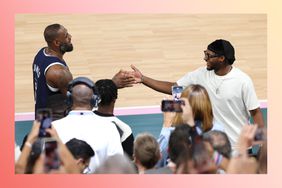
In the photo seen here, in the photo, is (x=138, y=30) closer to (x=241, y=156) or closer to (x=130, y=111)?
(x=130, y=111)

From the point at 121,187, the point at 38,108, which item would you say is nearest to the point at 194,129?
the point at 121,187

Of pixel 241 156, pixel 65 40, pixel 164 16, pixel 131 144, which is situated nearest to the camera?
pixel 241 156

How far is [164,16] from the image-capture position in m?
9.20

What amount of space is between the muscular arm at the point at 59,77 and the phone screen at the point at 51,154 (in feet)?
2.44

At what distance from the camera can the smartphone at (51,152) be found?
7602 millimetres

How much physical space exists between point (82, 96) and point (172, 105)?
30.7 inches

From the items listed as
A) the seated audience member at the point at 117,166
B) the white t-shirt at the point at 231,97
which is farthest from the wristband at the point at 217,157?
the white t-shirt at the point at 231,97

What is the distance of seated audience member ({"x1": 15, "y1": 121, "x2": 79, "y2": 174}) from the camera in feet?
24.7

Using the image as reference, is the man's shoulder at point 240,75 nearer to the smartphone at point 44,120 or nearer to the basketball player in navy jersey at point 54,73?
the basketball player in navy jersey at point 54,73

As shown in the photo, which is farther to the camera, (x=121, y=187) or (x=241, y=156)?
(x=121, y=187)

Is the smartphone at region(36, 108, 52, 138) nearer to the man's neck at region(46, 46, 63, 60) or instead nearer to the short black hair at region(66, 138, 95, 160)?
the short black hair at region(66, 138, 95, 160)

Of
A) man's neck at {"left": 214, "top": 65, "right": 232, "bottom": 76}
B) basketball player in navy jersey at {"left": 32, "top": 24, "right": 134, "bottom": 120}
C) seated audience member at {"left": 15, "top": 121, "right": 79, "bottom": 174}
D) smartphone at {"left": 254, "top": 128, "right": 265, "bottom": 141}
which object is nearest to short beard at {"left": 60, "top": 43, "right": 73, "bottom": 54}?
basketball player in navy jersey at {"left": 32, "top": 24, "right": 134, "bottom": 120}

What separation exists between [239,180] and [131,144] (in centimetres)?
96

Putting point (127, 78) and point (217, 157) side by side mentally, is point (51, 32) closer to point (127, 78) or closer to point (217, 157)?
point (127, 78)
